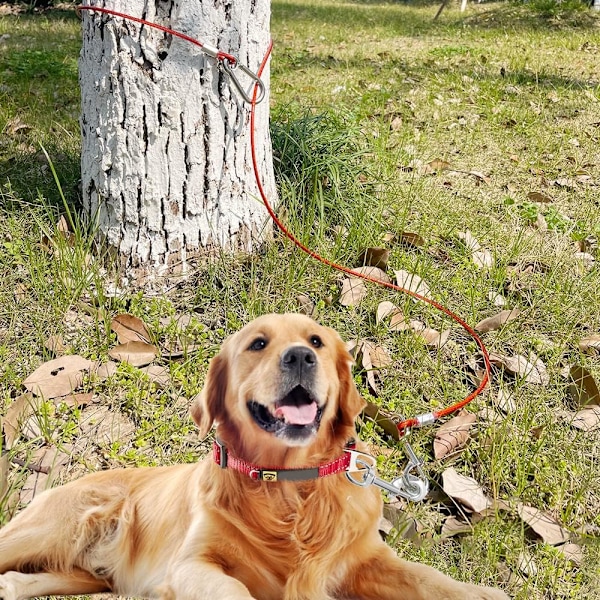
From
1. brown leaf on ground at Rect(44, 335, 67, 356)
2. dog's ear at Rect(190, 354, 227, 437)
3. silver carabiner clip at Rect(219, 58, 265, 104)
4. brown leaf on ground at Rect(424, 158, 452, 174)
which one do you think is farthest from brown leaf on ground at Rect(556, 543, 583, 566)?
brown leaf on ground at Rect(424, 158, 452, 174)

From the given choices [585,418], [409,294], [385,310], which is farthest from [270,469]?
[585,418]

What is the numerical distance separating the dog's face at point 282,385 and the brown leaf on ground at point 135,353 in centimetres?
95

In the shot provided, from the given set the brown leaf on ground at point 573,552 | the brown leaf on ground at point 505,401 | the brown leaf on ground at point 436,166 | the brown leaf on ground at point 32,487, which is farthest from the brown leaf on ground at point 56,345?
the brown leaf on ground at point 436,166

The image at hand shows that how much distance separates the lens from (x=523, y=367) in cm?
286

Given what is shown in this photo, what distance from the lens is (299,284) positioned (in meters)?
2.97

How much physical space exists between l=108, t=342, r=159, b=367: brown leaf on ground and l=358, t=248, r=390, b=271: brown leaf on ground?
3.99 ft

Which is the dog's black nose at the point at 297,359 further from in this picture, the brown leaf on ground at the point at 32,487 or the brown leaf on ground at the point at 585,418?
the brown leaf on ground at the point at 585,418

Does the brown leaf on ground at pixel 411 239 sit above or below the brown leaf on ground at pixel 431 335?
above

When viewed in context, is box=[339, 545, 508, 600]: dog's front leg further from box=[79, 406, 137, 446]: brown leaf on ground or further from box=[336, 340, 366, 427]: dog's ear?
box=[79, 406, 137, 446]: brown leaf on ground

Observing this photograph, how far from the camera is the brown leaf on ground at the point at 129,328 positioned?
8.86 ft

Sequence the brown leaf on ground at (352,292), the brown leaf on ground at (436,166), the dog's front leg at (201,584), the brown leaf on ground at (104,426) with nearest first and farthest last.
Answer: the dog's front leg at (201,584)
the brown leaf on ground at (104,426)
the brown leaf on ground at (352,292)
the brown leaf on ground at (436,166)

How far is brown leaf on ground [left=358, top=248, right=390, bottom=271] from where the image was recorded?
128 inches

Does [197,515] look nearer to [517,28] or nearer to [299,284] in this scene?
[299,284]

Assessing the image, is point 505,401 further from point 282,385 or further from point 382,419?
point 282,385
